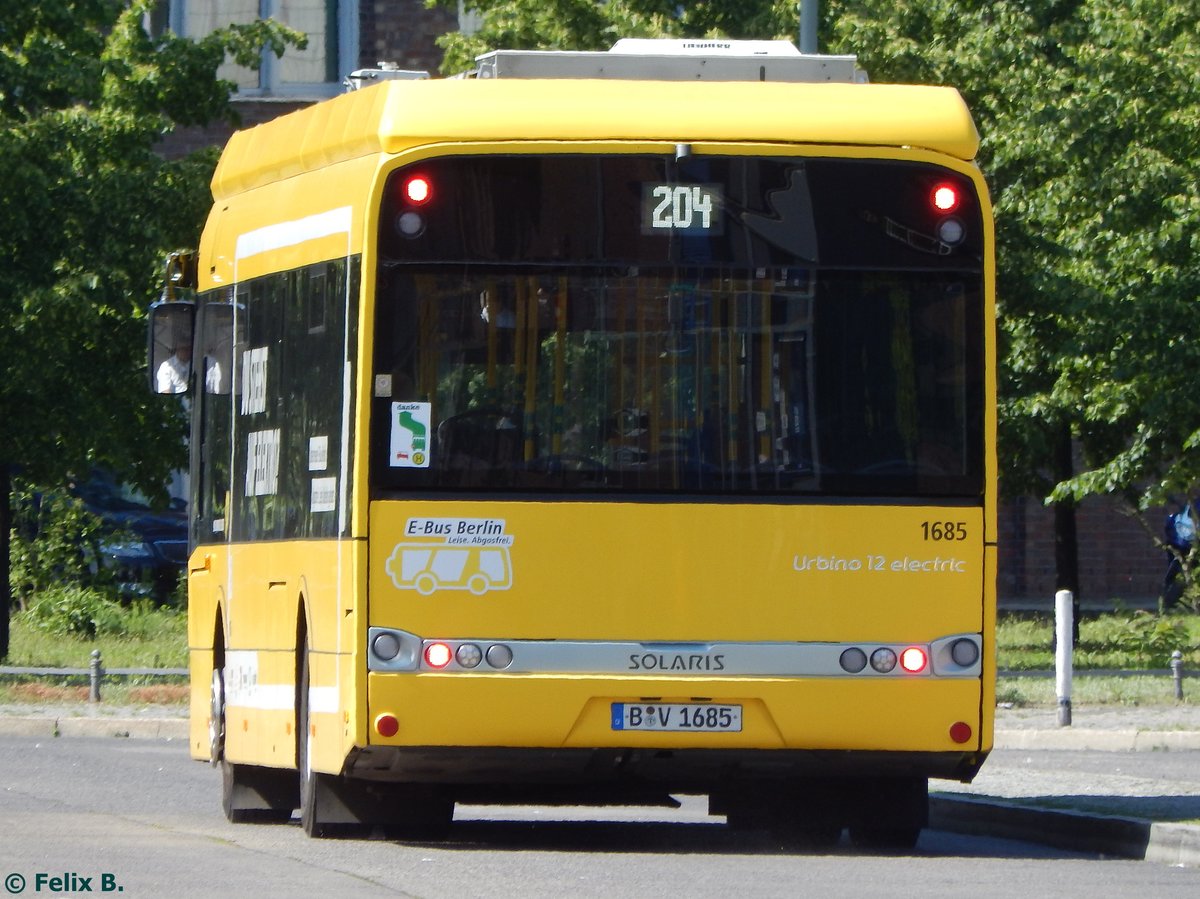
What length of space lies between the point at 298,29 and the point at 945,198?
29.1 metres

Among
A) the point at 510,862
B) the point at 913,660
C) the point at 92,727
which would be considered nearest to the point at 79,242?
the point at 92,727

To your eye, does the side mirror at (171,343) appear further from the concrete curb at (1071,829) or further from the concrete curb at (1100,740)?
the concrete curb at (1100,740)

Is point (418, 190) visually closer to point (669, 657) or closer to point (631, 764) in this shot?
point (669, 657)

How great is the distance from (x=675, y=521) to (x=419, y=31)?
2874 centimetres

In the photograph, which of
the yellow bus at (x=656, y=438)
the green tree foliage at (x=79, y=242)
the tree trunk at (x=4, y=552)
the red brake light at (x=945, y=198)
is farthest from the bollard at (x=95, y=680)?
the red brake light at (x=945, y=198)

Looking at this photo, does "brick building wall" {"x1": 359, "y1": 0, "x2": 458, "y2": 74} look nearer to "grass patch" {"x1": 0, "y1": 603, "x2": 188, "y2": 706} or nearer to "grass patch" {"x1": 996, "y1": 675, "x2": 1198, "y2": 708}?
"grass patch" {"x1": 0, "y1": 603, "x2": 188, "y2": 706}

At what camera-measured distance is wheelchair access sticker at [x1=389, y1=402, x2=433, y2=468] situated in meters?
11.1

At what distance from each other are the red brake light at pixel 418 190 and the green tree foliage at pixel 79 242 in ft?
43.5

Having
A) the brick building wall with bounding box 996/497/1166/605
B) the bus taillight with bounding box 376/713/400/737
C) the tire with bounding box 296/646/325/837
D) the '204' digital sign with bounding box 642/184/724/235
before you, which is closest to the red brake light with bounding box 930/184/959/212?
the '204' digital sign with bounding box 642/184/724/235

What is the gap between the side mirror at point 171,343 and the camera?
1408cm

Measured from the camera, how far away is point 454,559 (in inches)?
436

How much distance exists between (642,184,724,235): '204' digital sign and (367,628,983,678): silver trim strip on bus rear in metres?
1.76

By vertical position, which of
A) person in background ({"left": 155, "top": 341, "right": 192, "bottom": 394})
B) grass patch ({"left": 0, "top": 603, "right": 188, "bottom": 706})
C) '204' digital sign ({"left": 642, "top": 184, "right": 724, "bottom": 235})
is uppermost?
'204' digital sign ({"left": 642, "top": 184, "right": 724, "bottom": 235})

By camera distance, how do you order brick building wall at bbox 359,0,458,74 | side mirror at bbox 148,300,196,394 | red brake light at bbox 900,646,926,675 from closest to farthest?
red brake light at bbox 900,646,926,675
side mirror at bbox 148,300,196,394
brick building wall at bbox 359,0,458,74
